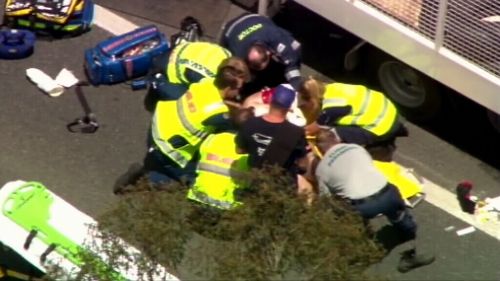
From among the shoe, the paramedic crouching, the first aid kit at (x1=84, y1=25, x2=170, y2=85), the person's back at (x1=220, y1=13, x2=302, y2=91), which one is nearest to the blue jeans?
the paramedic crouching

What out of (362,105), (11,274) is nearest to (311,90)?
(362,105)

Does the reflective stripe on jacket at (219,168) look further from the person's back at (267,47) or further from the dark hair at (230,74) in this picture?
the person's back at (267,47)

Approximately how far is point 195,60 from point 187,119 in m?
0.95

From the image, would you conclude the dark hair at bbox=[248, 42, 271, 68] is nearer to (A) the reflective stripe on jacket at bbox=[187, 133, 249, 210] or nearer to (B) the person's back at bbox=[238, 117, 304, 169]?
(A) the reflective stripe on jacket at bbox=[187, 133, 249, 210]

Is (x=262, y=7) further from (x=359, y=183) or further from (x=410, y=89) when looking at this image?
(x=359, y=183)

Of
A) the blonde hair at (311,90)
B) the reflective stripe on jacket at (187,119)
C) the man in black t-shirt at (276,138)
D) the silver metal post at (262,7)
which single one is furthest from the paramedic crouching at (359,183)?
the silver metal post at (262,7)

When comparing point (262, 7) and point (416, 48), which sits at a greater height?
point (416, 48)

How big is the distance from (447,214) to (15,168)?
3.37 m

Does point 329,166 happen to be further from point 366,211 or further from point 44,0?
point 44,0

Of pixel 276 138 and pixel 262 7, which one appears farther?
pixel 262 7

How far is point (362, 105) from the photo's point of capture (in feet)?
34.1

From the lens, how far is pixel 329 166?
9312 millimetres

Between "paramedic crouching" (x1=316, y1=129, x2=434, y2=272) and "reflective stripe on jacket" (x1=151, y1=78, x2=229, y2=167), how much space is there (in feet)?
3.24

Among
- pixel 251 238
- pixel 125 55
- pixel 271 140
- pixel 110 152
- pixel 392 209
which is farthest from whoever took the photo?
pixel 125 55
